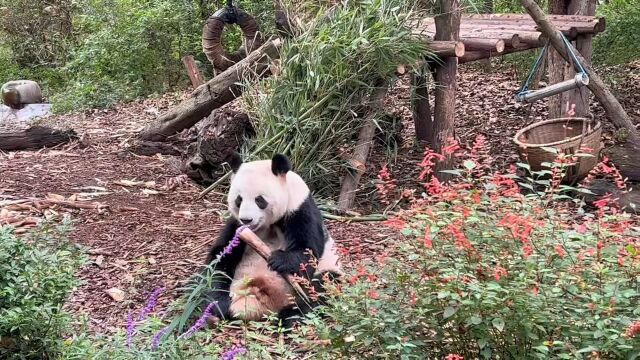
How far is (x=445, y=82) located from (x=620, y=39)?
3995 mm

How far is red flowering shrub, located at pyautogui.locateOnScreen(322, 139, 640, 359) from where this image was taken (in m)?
2.41

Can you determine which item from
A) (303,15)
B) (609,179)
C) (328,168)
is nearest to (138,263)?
(328,168)

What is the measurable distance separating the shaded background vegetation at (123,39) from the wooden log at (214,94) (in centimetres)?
293

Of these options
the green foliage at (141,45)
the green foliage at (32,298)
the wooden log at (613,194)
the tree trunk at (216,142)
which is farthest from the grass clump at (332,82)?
the green foliage at (141,45)

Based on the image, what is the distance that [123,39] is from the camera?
494 inches

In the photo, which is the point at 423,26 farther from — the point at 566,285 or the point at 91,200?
the point at 566,285

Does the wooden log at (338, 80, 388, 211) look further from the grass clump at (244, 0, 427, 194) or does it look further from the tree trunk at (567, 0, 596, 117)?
the tree trunk at (567, 0, 596, 117)

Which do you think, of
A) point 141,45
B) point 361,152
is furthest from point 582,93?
point 141,45

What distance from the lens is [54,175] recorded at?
6594 mm

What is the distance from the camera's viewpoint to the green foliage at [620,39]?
8.94 m

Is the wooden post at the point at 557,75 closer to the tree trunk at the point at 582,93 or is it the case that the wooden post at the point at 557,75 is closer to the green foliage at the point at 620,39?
the tree trunk at the point at 582,93

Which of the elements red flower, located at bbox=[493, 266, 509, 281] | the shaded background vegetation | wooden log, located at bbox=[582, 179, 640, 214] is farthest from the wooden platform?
red flower, located at bbox=[493, 266, 509, 281]

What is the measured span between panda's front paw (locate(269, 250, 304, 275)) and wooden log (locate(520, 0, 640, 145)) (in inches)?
136

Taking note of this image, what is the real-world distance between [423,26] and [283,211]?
9.71 ft
